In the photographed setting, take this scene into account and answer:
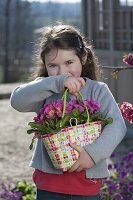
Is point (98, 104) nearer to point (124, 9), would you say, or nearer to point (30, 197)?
point (30, 197)

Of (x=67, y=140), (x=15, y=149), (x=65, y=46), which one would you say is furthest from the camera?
(x=15, y=149)

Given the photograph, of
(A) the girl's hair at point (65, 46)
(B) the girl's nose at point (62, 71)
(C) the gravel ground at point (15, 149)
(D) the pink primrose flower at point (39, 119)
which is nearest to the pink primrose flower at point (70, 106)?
(D) the pink primrose flower at point (39, 119)

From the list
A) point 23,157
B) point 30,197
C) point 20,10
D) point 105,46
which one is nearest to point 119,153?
point 23,157

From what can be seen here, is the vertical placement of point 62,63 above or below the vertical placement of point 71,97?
above

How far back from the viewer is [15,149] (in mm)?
8609

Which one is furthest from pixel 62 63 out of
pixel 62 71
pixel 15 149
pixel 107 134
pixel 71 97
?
pixel 15 149

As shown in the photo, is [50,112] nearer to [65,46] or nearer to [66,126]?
[66,126]

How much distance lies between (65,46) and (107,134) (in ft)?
1.67

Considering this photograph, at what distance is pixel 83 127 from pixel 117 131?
19 cm

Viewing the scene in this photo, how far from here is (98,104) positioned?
280 cm

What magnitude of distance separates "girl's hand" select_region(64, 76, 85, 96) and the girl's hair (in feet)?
0.97

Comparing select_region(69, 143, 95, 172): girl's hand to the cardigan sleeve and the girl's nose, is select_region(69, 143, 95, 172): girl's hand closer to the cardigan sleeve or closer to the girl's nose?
the cardigan sleeve

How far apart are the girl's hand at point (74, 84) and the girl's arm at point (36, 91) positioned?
41 mm

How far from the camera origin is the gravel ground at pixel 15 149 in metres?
6.94
